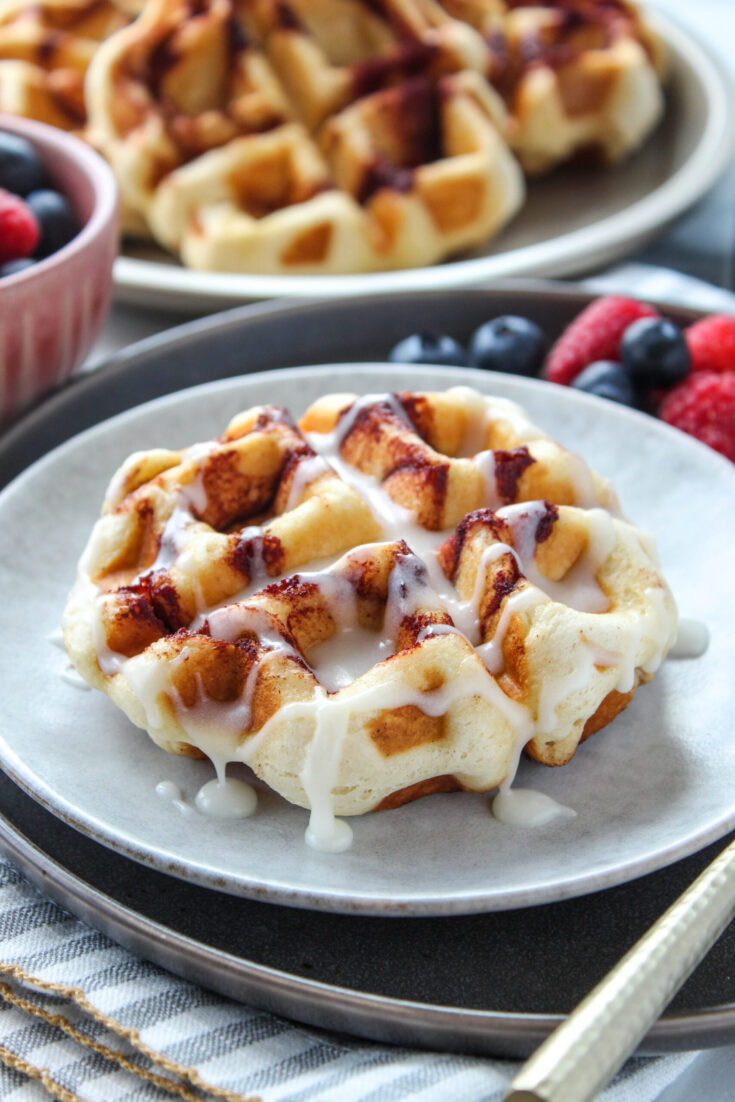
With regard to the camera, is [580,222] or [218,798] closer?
[218,798]

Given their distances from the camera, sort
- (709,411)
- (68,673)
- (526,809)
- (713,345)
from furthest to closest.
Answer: (713,345) → (709,411) → (68,673) → (526,809)

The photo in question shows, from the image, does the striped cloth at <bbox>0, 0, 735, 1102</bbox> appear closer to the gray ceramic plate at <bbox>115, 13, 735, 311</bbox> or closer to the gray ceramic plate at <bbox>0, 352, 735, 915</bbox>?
the gray ceramic plate at <bbox>0, 352, 735, 915</bbox>

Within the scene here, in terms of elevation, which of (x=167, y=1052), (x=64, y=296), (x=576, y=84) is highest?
(x=576, y=84)

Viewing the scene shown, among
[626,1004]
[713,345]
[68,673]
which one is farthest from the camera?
[713,345]

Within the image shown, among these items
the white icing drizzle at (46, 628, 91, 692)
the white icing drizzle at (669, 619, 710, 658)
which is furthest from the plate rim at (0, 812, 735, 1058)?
the white icing drizzle at (669, 619, 710, 658)

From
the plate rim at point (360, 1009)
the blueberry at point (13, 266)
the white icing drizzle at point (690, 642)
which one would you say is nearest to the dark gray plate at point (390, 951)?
the plate rim at point (360, 1009)

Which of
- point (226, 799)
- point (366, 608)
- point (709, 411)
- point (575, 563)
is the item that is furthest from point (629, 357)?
point (226, 799)

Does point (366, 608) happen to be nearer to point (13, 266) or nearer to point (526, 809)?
point (526, 809)
